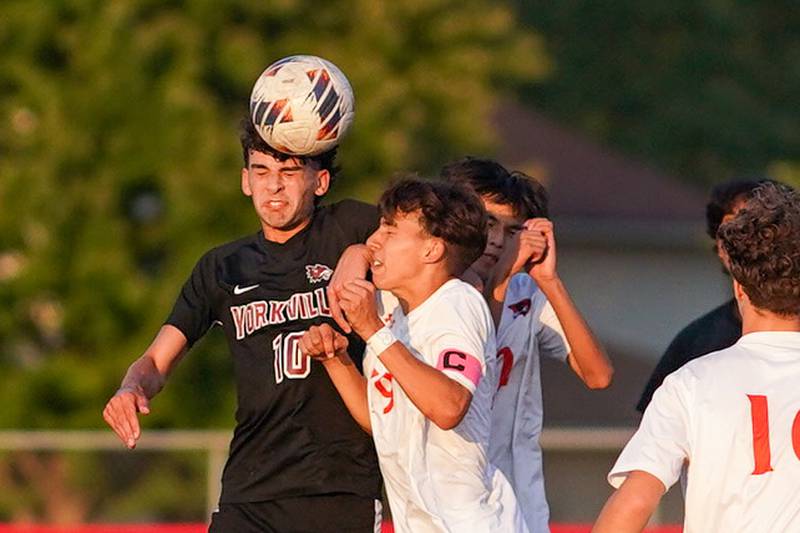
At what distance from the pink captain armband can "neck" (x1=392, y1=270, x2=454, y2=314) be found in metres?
0.29

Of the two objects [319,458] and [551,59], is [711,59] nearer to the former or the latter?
[551,59]

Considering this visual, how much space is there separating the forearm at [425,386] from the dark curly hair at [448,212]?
0.46m

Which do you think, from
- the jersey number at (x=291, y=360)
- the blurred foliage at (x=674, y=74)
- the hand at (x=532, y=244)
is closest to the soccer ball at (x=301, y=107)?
the jersey number at (x=291, y=360)

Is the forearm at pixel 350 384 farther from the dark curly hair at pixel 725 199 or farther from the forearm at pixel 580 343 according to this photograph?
the dark curly hair at pixel 725 199

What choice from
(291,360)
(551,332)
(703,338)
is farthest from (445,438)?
(703,338)

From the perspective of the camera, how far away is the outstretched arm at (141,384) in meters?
6.10

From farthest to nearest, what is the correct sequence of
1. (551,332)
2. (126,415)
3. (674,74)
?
1. (674,74)
2. (551,332)
3. (126,415)

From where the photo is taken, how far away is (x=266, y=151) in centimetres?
649

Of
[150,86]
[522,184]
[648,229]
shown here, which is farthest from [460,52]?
[522,184]

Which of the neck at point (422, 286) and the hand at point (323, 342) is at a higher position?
the neck at point (422, 286)

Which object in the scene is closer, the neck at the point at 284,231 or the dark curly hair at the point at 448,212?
the dark curly hair at the point at 448,212

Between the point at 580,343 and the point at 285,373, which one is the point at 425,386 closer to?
the point at 285,373

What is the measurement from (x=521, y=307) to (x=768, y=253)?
1942mm

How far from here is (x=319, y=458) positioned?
250 inches
